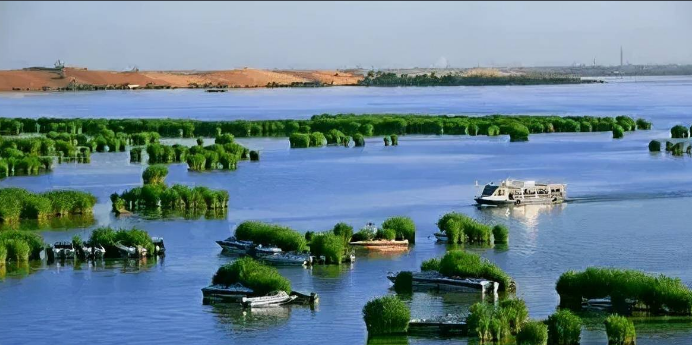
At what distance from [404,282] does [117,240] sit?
30.0ft

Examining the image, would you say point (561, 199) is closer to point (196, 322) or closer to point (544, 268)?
point (544, 268)

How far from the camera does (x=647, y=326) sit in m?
27.1

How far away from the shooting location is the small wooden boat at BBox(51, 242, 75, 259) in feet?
117

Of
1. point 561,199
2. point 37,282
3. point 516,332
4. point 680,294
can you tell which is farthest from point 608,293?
point 561,199

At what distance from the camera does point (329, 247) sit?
1368 inches

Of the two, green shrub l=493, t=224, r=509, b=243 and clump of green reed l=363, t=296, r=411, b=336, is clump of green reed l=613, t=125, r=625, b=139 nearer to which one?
green shrub l=493, t=224, r=509, b=243

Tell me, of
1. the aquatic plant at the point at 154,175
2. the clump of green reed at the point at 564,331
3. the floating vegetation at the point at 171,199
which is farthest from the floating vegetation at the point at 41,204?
the clump of green reed at the point at 564,331

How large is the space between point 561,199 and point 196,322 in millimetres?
22983

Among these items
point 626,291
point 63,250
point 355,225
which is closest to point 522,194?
point 355,225

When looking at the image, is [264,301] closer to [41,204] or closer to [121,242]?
[121,242]

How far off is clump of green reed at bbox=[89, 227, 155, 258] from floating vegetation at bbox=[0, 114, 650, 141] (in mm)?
43493

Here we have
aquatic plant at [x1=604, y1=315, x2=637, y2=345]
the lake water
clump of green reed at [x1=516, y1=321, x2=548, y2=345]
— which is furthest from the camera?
the lake water

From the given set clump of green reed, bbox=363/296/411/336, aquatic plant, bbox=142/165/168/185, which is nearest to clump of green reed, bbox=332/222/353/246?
clump of green reed, bbox=363/296/411/336

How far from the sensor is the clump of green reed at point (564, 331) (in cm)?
2525
